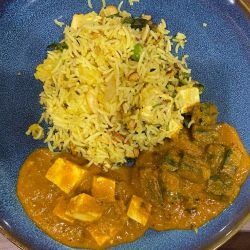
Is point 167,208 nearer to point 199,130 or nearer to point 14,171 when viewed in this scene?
point 199,130

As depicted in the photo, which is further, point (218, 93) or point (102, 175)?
point (218, 93)

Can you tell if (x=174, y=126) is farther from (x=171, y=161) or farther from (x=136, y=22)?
(x=136, y=22)

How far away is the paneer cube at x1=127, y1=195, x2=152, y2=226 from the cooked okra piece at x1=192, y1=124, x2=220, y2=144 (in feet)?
3.12

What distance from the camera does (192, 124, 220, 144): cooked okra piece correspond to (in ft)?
8.80

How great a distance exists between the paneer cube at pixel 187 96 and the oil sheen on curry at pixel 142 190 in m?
0.12

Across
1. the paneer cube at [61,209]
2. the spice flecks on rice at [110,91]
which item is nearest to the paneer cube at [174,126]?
the spice flecks on rice at [110,91]

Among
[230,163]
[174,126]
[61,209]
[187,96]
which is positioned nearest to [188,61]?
[187,96]

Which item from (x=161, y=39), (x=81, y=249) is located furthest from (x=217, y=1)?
(x=81, y=249)

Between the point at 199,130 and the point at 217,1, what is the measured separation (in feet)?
5.18

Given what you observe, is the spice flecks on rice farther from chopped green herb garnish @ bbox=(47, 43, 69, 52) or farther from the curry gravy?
the curry gravy

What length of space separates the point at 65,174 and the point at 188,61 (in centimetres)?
201

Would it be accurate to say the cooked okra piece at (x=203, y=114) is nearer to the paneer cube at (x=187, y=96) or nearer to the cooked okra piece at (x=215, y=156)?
the paneer cube at (x=187, y=96)

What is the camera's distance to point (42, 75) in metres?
2.76

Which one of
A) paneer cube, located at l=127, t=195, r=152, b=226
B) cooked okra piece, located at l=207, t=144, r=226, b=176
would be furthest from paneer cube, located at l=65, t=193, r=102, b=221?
cooked okra piece, located at l=207, t=144, r=226, b=176
